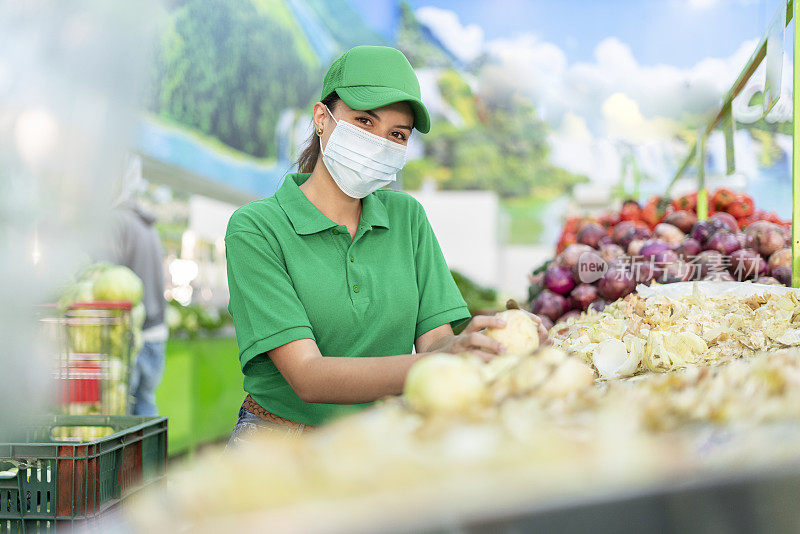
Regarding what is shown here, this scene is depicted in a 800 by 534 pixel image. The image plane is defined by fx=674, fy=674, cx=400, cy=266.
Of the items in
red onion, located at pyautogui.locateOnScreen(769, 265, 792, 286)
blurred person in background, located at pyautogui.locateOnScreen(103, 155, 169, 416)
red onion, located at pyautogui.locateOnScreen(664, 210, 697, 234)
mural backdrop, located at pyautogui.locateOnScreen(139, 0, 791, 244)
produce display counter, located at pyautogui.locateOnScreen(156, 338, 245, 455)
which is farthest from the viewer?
mural backdrop, located at pyautogui.locateOnScreen(139, 0, 791, 244)

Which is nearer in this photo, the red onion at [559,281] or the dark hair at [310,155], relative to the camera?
the dark hair at [310,155]

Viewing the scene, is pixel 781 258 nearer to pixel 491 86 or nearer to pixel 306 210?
pixel 306 210

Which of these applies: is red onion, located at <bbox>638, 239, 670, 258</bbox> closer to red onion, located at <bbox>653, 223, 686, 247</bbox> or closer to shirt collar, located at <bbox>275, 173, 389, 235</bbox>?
red onion, located at <bbox>653, 223, 686, 247</bbox>

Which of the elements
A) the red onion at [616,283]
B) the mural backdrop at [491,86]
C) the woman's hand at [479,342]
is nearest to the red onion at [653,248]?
the red onion at [616,283]

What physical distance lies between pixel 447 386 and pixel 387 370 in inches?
17.9

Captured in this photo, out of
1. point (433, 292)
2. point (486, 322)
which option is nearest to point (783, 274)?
point (433, 292)

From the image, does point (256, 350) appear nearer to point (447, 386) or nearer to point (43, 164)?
point (447, 386)

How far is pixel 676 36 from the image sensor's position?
1120 cm

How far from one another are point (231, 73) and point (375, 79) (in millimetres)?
6148

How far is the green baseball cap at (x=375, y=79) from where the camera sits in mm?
1454

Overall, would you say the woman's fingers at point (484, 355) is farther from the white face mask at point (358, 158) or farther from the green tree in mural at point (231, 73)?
the green tree in mural at point (231, 73)

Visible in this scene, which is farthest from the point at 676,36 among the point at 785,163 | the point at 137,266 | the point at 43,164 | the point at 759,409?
the point at 759,409

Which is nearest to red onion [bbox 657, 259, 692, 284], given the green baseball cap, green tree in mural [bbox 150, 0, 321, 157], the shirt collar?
the shirt collar

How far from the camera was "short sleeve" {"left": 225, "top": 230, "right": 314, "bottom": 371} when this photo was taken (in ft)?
4.53
